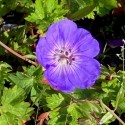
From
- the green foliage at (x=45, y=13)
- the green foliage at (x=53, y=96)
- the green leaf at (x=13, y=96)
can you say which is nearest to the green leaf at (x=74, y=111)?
the green foliage at (x=53, y=96)

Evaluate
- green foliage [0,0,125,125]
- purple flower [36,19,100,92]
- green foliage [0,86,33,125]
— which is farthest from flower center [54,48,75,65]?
green foliage [0,86,33,125]

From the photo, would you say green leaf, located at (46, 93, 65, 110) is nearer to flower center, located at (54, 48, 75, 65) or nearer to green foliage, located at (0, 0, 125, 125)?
green foliage, located at (0, 0, 125, 125)

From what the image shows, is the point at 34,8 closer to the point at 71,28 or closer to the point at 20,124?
the point at 71,28

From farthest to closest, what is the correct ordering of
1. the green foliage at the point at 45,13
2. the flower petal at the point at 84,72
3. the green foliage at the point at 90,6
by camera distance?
the green foliage at the point at 90,6 < the green foliage at the point at 45,13 < the flower petal at the point at 84,72

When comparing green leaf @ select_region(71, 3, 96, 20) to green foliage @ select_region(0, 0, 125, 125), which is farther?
green leaf @ select_region(71, 3, 96, 20)

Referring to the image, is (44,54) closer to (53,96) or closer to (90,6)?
(53,96)

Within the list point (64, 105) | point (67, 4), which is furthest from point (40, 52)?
point (67, 4)

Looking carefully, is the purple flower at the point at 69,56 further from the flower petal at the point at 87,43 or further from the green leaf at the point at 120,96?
the green leaf at the point at 120,96
